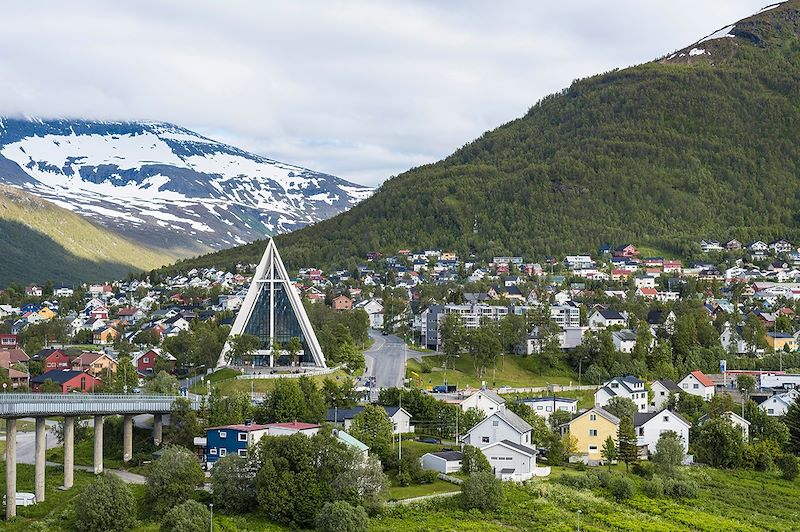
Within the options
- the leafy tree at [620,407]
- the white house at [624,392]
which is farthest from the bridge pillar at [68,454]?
the white house at [624,392]

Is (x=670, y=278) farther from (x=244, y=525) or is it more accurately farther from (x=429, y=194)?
(x=244, y=525)

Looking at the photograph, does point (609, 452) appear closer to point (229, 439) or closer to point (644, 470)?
point (644, 470)

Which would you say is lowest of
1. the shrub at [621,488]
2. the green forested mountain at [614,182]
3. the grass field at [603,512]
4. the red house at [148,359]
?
the grass field at [603,512]

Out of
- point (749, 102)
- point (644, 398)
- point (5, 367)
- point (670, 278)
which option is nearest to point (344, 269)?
point (670, 278)

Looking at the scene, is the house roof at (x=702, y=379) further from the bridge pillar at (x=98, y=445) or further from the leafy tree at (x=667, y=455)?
the bridge pillar at (x=98, y=445)

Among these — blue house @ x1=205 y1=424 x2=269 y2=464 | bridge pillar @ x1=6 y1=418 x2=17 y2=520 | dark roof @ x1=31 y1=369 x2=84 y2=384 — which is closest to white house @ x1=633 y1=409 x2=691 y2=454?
blue house @ x1=205 y1=424 x2=269 y2=464

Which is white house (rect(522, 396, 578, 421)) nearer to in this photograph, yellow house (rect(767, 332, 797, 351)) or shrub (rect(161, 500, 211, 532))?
shrub (rect(161, 500, 211, 532))

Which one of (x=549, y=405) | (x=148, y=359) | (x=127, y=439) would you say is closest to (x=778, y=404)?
(x=549, y=405)
